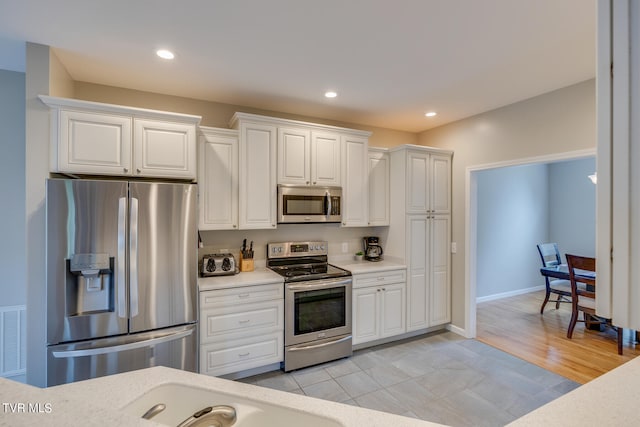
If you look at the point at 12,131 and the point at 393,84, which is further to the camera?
the point at 393,84

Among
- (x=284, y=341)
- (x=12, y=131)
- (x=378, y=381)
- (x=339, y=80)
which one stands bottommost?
(x=378, y=381)

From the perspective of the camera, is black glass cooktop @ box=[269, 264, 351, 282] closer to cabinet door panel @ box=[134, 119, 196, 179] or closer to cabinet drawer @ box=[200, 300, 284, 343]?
cabinet drawer @ box=[200, 300, 284, 343]

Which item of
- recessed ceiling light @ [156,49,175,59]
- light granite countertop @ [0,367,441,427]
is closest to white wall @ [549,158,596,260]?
light granite countertop @ [0,367,441,427]

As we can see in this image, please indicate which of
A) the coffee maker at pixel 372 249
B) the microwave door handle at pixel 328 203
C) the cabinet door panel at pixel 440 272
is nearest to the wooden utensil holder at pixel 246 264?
the microwave door handle at pixel 328 203

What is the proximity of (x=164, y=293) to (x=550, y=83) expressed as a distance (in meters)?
3.92

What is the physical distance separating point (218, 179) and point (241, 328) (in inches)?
57.8

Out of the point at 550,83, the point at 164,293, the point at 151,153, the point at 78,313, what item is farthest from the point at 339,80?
the point at 78,313

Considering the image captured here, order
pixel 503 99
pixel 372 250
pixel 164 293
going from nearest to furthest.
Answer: pixel 164 293 → pixel 503 99 → pixel 372 250

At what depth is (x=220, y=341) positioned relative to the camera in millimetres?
2559

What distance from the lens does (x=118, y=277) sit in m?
2.05

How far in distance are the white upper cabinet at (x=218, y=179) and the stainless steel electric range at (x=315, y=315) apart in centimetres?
67

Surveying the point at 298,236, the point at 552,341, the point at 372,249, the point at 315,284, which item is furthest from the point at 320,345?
the point at 552,341

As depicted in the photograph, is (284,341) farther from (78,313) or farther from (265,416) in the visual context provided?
(265,416)

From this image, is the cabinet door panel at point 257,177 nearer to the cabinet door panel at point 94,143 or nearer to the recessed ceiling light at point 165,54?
the recessed ceiling light at point 165,54
